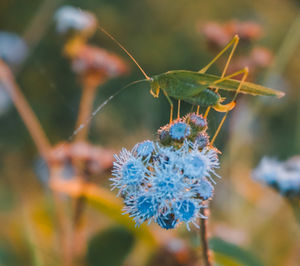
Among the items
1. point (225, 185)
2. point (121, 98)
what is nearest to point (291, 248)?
point (225, 185)

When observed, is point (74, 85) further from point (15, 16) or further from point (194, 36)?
point (194, 36)

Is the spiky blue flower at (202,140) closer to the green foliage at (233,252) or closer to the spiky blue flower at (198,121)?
the spiky blue flower at (198,121)

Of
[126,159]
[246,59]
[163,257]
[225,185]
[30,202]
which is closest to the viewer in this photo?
[126,159]

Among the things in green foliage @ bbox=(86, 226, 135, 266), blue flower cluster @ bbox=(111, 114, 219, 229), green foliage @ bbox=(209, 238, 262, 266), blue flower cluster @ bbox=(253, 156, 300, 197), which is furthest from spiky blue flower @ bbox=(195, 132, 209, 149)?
green foliage @ bbox=(86, 226, 135, 266)

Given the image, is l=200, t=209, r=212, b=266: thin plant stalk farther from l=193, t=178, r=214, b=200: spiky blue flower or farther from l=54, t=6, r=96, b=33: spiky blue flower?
l=54, t=6, r=96, b=33: spiky blue flower

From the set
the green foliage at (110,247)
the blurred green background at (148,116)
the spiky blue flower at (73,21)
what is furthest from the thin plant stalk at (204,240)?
the spiky blue flower at (73,21)

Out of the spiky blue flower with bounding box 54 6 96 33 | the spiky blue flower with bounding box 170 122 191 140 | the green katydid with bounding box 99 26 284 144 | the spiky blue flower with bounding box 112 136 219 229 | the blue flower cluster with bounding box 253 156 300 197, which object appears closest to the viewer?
the spiky blue flower with bounding box 112 136 219 229
